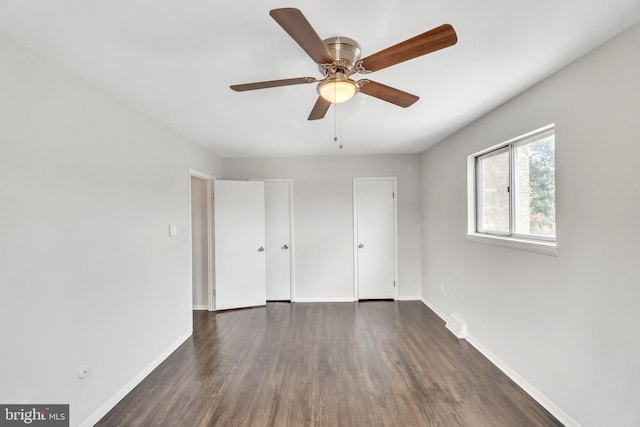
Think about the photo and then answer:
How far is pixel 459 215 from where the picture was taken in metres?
3.30

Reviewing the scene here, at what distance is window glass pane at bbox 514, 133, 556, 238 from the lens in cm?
207

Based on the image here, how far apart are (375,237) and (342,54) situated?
3344mm

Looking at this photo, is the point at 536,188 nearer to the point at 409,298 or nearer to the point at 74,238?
the point at 409,298

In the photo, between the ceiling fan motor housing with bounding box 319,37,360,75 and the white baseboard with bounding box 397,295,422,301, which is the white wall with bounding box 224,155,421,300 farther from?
the ceiling fan motor housing with bounding box 319,37,360,75

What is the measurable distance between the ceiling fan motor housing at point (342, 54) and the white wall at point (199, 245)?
3321 mm

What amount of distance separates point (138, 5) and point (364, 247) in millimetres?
3884

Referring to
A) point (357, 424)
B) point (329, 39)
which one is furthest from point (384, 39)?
point (357, 424)

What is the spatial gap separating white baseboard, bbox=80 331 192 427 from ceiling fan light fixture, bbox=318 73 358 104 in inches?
100

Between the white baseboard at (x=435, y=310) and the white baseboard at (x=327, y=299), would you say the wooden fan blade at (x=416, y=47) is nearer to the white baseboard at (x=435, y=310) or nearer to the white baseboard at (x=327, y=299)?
the white baseboard at (x=435, y=310)

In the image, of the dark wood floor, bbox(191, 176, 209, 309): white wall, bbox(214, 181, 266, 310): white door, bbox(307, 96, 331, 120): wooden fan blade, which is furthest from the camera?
bbox(191, 176, 209, 309): white wall

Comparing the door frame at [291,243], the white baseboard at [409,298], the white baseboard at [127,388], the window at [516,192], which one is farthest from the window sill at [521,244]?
the white baseboard at [127,388]

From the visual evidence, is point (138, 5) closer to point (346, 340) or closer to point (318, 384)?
point (318, 384)

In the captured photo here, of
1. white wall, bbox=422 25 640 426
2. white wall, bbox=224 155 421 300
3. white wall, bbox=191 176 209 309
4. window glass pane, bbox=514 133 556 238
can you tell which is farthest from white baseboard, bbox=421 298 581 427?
white wall, bbox=191 176 209 309

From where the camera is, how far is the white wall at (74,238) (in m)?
1.45
